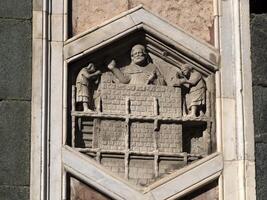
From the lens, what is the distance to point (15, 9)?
814cm

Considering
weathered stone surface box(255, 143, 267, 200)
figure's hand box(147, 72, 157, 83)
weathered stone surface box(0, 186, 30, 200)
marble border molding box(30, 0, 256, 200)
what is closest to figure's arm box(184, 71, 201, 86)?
marble border molding box(30, 0, 256, 200)

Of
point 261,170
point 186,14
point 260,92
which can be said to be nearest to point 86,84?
point 186,14

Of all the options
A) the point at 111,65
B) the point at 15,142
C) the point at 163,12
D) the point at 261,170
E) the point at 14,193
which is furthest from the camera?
the point at 163,12

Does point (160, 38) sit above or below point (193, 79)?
above

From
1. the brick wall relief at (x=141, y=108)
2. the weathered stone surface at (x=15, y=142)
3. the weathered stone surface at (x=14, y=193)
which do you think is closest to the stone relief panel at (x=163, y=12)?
the brick wall relief at (x=141, y=108)

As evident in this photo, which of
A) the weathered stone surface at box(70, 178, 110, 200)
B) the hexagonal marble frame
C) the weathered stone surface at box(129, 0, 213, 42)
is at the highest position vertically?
the weathered stone surface at box(129, 0, 213, 42)

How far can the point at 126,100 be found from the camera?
26.7ft

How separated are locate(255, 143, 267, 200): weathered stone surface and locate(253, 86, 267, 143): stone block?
0.23ft

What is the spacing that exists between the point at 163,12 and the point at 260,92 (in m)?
0.98

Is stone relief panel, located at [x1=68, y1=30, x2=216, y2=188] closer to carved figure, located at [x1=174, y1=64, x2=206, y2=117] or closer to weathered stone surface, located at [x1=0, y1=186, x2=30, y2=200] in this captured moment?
carved figure, located at [x1=174, y1=64, x2=206, y2=117]

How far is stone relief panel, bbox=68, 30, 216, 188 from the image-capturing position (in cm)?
801

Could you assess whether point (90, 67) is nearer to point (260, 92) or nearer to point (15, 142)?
point (15, 142)

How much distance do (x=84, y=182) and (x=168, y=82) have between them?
1.06 m

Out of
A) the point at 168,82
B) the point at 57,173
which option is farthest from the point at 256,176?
the point at 57,173
